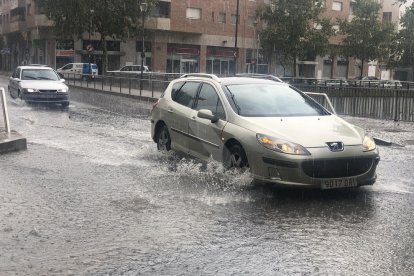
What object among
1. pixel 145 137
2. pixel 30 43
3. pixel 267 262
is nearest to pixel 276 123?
pixel 267 262

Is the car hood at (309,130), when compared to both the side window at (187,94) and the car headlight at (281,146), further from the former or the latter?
the side window at (187,94)

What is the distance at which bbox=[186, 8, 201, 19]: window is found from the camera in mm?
53625

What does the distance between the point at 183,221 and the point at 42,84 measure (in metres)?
15.3

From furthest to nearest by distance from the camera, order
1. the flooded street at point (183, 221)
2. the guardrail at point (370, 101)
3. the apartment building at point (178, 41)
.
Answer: the apartment building at point (178, 41)
the guardrail at point (370, 101)
the flooded street at point (183, 221)

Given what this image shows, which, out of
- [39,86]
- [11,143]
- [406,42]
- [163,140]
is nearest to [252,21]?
[406,42]

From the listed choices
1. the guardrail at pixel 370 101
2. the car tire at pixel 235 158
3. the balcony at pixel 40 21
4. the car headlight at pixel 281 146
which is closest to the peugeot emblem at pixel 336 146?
the car headlight at pixel 281 146

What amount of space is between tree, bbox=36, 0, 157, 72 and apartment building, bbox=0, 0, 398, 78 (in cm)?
758

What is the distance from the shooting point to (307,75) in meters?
64.7

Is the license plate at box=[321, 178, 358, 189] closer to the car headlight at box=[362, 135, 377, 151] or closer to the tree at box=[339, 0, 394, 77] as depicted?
the car headlight at box=[362, 135, 377, 151]

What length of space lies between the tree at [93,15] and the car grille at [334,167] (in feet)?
111

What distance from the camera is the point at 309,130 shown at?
6746 mm

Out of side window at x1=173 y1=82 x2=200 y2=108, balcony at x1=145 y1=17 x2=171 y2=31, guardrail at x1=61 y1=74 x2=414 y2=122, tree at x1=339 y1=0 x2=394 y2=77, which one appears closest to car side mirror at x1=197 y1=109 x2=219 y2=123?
side window at x1=173 y1=82 x2=200 y2=108

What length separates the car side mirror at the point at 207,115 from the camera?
7582 mm

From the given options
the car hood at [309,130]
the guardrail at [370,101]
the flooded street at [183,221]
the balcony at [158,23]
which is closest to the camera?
the flooded street at [183,221]
